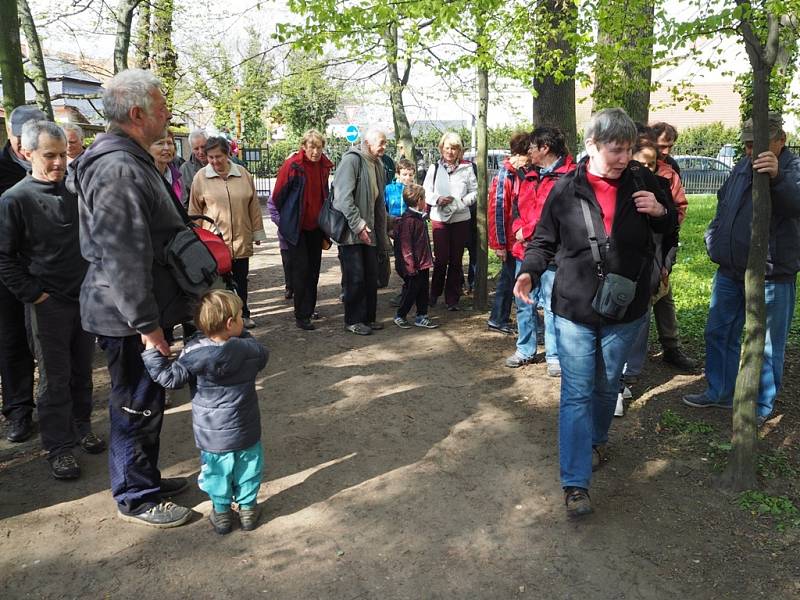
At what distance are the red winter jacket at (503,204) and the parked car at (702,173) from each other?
1841 cm

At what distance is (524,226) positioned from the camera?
5609 millimetres

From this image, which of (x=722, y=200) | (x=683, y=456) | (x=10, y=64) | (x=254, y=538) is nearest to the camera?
(x=254, y=538)

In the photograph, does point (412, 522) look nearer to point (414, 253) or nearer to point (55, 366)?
point (55, 366)

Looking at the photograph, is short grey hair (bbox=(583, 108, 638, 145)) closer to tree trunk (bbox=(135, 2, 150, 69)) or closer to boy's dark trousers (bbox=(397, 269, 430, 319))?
boy's dark trousers (bbox=(397, 269, 430, 319))

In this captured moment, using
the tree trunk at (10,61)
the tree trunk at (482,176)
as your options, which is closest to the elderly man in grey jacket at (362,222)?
the tree trunk at (482,176)

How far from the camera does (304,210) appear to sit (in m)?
6.88

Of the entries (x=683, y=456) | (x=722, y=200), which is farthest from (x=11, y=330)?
(x=722, y=200)

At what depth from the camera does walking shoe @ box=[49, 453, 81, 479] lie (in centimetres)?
388

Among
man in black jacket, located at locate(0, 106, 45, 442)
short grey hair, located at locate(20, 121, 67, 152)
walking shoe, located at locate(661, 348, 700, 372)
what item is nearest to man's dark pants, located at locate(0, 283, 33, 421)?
man in black jacket, located at locate(0, 106, 45, 442)

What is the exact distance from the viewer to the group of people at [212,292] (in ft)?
10.3

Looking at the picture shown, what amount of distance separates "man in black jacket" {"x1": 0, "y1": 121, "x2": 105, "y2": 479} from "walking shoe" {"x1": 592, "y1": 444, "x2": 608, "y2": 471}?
298 centimetres

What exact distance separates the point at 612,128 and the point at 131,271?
234cm

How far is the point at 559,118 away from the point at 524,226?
3471 mm

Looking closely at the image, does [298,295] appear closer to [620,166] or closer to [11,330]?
[11,330]
